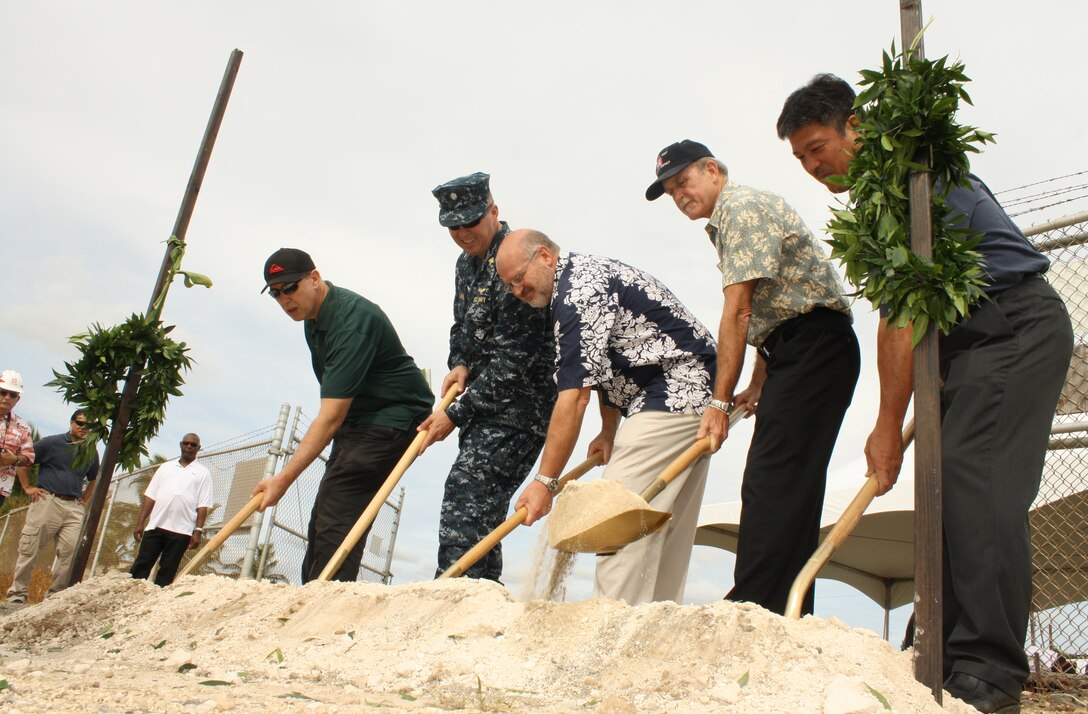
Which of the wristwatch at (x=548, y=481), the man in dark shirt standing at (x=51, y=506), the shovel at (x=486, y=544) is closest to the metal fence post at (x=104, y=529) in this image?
the man in dark shirt standing at (x=51, y=506)

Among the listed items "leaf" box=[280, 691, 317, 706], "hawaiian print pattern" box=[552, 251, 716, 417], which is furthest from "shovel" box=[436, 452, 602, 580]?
"leaf" box=[280, 691, 317, 706]

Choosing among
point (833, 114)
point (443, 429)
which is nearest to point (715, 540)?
point (443, 429)

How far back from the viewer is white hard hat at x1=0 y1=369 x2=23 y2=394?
6.81m

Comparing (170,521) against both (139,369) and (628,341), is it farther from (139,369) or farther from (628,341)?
(628,341)

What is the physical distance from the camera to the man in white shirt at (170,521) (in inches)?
270

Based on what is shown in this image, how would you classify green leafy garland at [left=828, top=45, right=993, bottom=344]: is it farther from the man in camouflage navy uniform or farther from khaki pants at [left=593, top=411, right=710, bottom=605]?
the man in camouflage navy uniform

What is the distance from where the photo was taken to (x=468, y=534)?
12.8 feet

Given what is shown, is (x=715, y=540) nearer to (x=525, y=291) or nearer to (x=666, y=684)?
(x=525, y=291)

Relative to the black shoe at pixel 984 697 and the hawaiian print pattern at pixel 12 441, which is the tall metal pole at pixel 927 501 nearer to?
the black shoe at pixel 984 697

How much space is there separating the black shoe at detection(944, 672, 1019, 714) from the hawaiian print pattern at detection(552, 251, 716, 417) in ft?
4.89

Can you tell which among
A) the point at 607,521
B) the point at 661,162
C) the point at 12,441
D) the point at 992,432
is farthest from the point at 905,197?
the point at 12,441

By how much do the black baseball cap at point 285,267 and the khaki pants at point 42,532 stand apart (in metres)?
4.12

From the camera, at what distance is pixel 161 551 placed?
6.92m

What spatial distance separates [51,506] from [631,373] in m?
5.86
